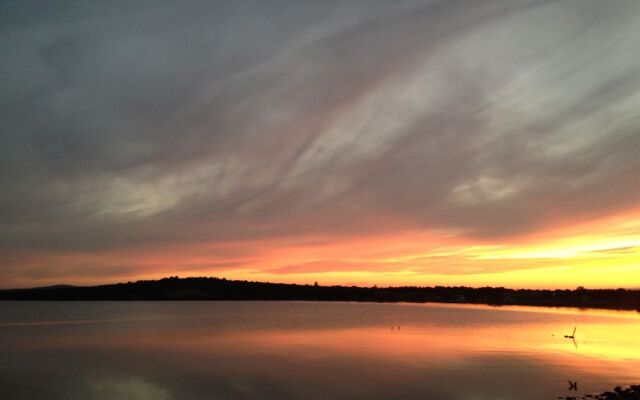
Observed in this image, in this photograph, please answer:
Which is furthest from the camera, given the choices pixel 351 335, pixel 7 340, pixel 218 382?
pixel 351 335

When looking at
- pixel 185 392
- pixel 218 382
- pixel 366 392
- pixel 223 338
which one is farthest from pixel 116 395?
pixel 223 338

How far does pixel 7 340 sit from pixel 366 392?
54024 millimetres

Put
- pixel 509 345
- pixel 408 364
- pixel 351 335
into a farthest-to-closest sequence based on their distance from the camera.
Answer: pixel 351 335, pixel 509 345, pixel 408 364

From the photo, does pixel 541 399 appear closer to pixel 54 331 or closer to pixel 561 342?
pixel 561 342

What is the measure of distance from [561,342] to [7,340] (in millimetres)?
67910

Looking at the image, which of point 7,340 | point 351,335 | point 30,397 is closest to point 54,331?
point 7,340

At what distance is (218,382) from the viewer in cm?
3544

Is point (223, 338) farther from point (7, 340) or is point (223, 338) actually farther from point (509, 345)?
point (509, 345)

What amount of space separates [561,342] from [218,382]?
46043 mm

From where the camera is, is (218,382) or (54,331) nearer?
(218,382)

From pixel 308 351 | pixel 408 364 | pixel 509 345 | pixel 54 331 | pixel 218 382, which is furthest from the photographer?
pixel 54 331

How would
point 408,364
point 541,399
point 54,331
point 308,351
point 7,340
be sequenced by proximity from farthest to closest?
point 54,331, point 7,340, point 308,351, point 408,364, point 541,399

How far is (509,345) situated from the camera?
60.9 m

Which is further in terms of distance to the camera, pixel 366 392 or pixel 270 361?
pixel 270 361
